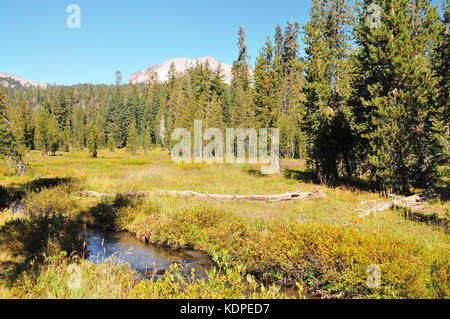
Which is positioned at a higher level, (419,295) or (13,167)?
(13,167)

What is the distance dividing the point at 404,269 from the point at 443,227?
215 inches

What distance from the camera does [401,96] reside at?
15539 millimetres

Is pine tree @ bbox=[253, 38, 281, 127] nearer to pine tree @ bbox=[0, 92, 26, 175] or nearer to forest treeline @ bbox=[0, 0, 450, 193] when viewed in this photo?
forest treeline @ bbox=[0, 0, 450, 193]

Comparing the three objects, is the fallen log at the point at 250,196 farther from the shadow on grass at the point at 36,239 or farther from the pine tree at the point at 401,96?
the shadow on grass at the point at 36,239

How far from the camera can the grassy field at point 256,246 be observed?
6.02 m

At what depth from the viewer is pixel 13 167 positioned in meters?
27.7

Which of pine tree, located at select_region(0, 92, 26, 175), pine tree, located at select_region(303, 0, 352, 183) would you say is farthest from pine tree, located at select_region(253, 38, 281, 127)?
pine tree, located at select_region(0, 92, 26, 175)

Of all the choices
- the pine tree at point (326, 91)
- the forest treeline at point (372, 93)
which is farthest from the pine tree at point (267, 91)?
the pine tree at point (326, 91)

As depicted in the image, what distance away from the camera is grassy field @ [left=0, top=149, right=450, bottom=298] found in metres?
6.02

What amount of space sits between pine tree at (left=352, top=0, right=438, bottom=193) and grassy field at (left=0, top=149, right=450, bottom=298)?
227cm

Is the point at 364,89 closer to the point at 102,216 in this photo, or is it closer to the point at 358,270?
the point at 358,270

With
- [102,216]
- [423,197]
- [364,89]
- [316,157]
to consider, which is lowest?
[102,216]

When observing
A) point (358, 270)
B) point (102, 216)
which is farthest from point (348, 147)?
point (102, 216)

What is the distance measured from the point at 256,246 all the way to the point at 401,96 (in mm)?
12734
